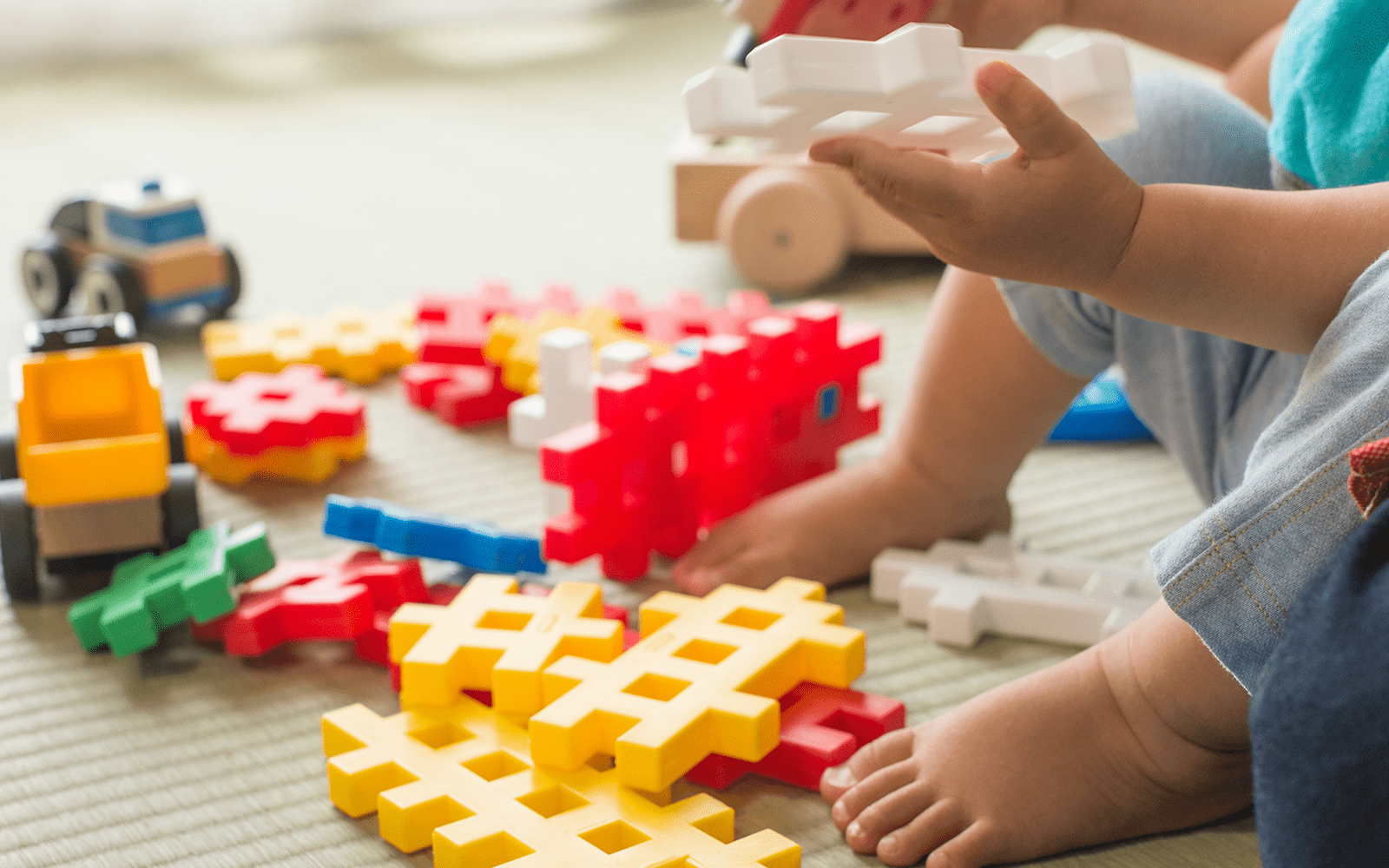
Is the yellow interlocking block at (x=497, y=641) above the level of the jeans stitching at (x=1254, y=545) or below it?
below

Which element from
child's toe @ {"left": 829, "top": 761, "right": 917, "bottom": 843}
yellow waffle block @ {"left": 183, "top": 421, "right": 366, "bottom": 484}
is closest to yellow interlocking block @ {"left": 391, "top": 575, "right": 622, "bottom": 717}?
child's toe @ {"left": 829, "top": 761, "right": 917, "bottom": 843}

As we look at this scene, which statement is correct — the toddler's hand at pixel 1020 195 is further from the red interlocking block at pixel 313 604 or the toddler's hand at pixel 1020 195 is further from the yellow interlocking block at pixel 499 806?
the red interlocking block at pixel 313 604

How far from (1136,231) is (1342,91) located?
15cm

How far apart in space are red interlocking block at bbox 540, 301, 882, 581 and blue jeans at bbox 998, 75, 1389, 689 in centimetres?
23

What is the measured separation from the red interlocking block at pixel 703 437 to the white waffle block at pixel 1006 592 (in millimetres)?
113

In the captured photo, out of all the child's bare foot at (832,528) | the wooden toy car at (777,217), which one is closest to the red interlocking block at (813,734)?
the child's bare foot at (832,528)

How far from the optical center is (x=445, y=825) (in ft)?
1.86

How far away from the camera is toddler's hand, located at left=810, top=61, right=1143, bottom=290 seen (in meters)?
0.47

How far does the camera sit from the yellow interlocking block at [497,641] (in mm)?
647

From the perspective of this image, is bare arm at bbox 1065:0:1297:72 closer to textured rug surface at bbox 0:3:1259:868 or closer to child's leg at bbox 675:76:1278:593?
child's leg at bbox 675:76:1278:593

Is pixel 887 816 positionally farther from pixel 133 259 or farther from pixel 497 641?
pixel 133 259

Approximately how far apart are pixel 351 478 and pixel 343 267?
18.4 inches

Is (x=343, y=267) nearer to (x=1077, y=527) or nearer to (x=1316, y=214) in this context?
(x=1077, y=527)

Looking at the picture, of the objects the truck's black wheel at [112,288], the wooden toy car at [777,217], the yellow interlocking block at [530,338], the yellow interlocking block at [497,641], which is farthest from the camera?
the wooden toy car at [777,217]
